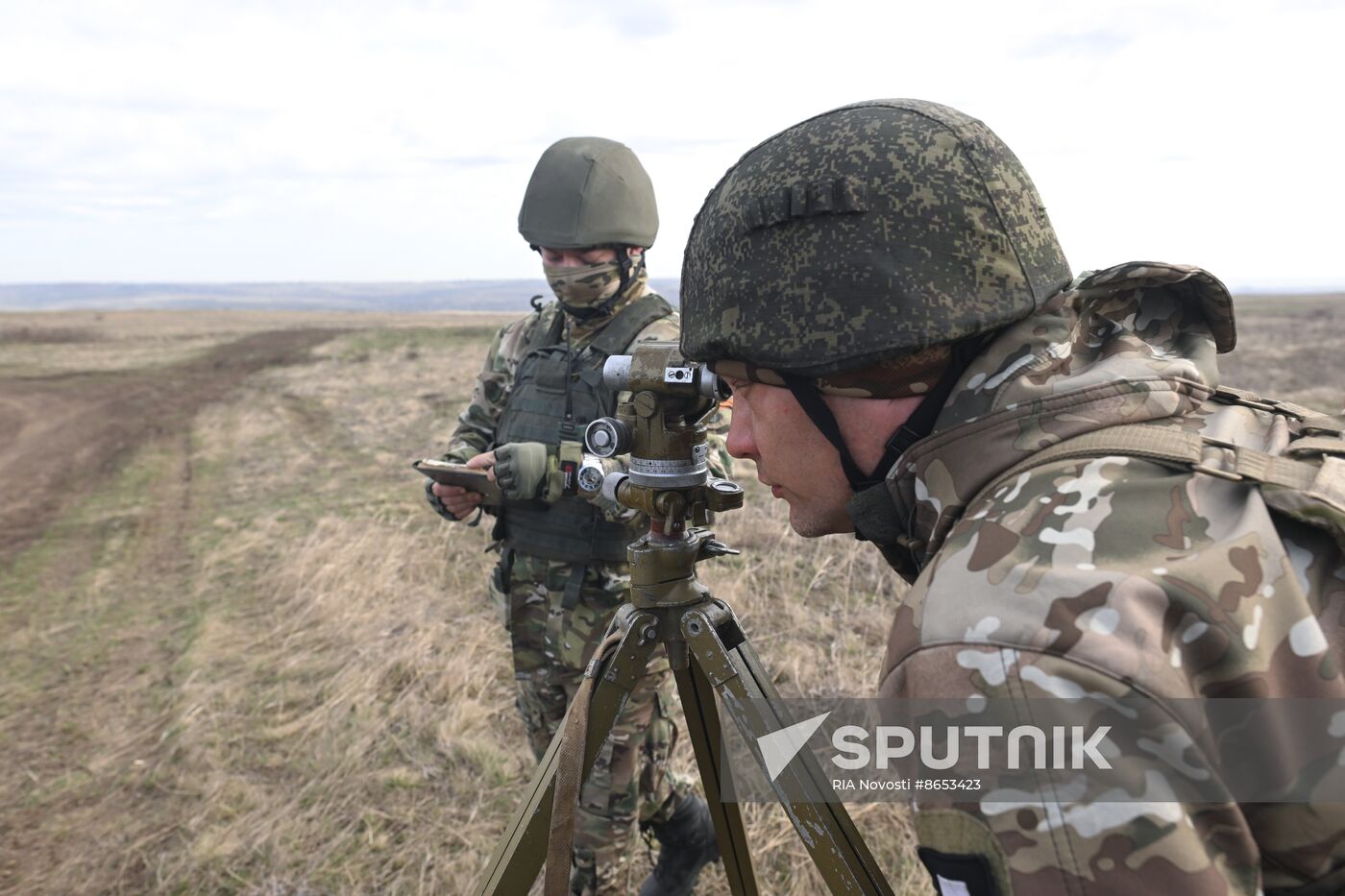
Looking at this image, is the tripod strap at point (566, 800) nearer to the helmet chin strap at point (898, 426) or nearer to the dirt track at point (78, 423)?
the helmet chin strap at point (898, 426)

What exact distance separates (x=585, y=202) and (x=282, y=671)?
402 centimetres

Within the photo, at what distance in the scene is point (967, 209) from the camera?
5.35 ft

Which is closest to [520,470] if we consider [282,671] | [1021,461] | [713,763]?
[713,763]

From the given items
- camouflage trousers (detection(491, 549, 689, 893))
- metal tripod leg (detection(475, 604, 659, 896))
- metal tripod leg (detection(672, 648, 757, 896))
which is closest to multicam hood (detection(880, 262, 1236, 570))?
metal tripod leg (detection(475, 604, 659, 896))

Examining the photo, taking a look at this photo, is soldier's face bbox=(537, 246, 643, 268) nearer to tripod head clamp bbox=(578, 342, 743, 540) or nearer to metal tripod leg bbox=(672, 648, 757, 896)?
tripod head clamp bbox=(578, 342, 743, 540)

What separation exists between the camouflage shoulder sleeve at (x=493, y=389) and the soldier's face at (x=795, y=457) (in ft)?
7.58

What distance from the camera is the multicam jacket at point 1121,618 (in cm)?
101

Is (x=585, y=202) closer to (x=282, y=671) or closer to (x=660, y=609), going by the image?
(x=660, y=609)

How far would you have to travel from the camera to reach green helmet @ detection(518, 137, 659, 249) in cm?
361

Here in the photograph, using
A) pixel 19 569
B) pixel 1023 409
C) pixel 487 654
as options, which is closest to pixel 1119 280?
pixel 1023 409

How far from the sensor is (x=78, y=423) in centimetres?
1501

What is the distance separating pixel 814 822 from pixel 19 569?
29.3 feet

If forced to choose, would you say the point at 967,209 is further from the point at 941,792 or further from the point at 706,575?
the point at 706,575

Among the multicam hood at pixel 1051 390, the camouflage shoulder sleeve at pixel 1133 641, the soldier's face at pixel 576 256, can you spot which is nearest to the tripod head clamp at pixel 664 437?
the multicam hood at pixel 1051 390
